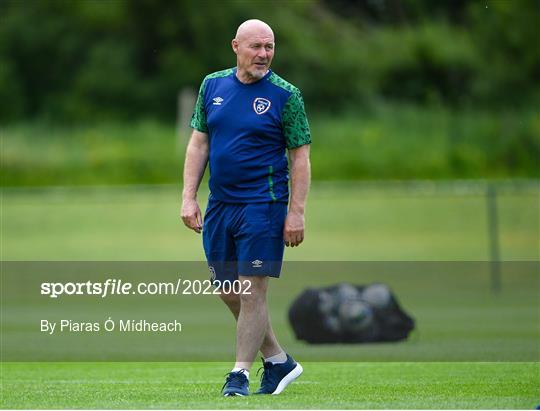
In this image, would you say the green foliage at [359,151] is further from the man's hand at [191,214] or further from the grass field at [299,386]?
the man's hand at [191,214]

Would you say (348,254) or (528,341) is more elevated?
(528,341)

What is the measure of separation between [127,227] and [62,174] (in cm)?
408

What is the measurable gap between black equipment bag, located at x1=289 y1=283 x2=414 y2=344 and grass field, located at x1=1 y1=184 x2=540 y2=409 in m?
0.20

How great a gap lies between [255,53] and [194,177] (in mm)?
751

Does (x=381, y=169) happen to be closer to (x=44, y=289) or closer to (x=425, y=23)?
(x=425, y=23)

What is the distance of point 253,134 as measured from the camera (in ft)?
25.6

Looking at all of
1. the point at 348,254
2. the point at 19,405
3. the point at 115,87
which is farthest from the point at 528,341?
the point at 115,87

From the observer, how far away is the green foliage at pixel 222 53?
3622 cm

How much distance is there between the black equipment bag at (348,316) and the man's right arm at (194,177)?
4.60m

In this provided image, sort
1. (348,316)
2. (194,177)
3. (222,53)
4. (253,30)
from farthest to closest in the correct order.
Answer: (222,53) → (348,316) → (194,177) → (253,30)

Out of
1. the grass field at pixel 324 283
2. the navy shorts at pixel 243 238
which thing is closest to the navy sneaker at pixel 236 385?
the grass field at pixel 324 283

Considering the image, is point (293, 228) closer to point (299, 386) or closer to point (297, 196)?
point (297, 196)

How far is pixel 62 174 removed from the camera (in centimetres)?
3297

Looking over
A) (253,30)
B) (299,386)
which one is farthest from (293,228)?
(299,386)
